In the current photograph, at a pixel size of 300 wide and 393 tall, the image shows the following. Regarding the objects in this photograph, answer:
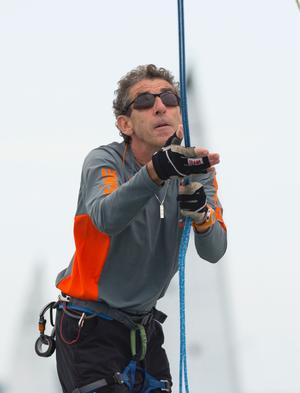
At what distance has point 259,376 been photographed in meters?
4.86

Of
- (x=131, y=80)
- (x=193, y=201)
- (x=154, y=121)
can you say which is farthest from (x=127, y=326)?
(x=131, y=80)

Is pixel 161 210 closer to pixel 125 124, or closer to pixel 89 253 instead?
pixel 89 253

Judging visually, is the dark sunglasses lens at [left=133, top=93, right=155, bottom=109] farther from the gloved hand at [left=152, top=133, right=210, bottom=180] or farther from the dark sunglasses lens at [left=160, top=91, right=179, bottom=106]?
the gloved hand at [left=152, top=133, right=210, bottom=180]

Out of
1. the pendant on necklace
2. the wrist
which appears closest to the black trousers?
the pendant on necklace

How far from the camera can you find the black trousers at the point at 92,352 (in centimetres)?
234

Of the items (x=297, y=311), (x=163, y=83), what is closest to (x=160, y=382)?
(x=163, y=83)

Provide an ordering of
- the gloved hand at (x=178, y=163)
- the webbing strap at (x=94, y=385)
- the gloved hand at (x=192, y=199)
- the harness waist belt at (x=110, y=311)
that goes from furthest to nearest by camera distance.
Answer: the harness waist belt at (x=110, y=311) → the webbing strap at (x=94, y=385) → the gloved hand at (x=192, y=199) → the gloved hand at (x=178, y=163)

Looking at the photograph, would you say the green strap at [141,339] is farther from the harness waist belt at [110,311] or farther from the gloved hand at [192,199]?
the gloved hand at [192,199]

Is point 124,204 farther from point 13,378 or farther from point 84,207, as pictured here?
point 13,378

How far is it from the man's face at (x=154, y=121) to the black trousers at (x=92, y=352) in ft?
2.14

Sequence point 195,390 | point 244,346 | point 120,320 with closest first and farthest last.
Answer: point 120,320
point 195,390
point 244,346

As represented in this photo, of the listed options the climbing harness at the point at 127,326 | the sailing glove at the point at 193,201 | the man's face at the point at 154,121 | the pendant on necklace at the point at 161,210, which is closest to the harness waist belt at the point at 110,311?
the climbing harness at the point at 127,326

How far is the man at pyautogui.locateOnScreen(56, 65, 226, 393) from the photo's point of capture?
232cm

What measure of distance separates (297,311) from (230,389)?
0.86 m
